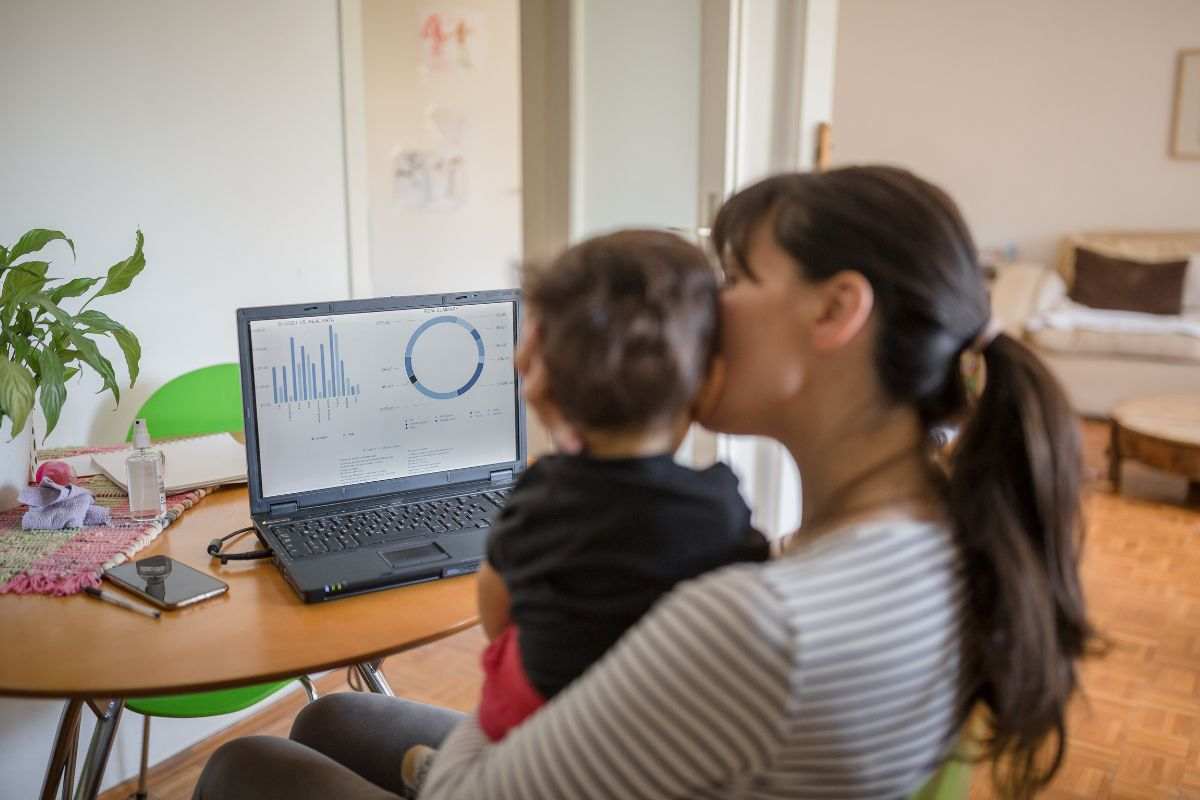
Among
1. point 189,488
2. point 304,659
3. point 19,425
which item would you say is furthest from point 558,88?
point 304,659

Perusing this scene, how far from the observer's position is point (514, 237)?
4520 millimetres

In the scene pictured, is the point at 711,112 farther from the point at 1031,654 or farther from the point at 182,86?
the point at 1031,654

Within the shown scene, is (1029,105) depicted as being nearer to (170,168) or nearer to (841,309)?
(170,168)

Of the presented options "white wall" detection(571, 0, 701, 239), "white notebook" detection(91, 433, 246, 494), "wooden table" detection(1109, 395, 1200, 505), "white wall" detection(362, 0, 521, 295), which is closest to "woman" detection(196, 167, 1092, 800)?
"white notebook" detection(91, 433, 246, 494)

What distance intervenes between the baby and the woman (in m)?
0.04

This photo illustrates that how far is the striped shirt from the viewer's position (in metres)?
0.65

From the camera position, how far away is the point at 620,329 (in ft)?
2.37

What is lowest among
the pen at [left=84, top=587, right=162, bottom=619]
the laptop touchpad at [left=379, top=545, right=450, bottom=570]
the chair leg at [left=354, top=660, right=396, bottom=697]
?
the chair leg at [left=354, top=660, right=396, bottom=697]

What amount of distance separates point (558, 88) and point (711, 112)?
1.53 feet

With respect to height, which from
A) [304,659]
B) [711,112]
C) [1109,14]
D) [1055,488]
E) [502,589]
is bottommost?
[304,659]

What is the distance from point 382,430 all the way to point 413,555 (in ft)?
0.78

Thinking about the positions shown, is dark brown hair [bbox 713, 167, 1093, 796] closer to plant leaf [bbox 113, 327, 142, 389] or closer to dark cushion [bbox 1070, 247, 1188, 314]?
plant leaf [bbox 113, 327, 142, 389]

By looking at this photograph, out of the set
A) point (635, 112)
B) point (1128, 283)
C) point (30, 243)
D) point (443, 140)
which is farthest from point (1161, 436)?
point (30, 243)

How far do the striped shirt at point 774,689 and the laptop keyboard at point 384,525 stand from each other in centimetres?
65
